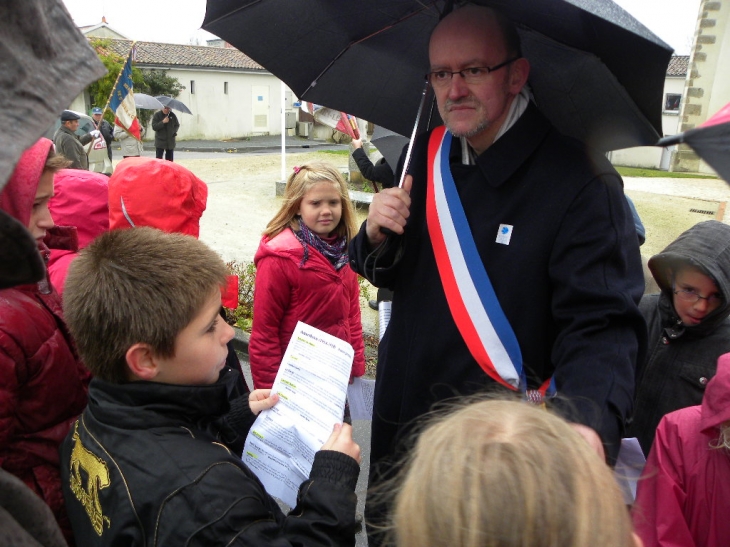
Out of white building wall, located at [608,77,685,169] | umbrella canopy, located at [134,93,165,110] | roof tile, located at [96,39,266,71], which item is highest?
roof tile, located at [96,39,266,71]

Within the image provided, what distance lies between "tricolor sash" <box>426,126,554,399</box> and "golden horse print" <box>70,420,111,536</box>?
3.36 ft

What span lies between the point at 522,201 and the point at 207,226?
935 centimetres

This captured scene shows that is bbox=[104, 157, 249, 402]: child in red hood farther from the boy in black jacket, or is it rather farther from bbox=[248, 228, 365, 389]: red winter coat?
the boy in black jacket

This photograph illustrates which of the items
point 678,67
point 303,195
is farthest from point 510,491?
point 678,67

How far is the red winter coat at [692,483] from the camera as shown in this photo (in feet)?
5.44

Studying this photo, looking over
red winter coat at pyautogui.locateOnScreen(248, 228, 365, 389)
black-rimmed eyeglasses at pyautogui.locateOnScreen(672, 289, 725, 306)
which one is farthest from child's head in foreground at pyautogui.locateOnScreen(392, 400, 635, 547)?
red winter coat at pyautogui.locateOnScreen(248, 228, 365, 389)

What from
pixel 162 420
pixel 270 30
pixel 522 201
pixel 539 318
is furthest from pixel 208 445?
pixel 270 30

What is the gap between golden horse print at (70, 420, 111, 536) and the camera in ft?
4.45

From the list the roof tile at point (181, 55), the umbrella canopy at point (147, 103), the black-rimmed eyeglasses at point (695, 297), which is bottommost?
the umbrella canopy at point (147, 103)

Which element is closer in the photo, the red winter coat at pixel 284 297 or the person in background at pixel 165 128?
the red winter coat at pixel 284 297

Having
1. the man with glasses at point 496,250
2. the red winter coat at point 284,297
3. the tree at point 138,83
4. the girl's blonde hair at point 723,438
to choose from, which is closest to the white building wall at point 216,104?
the tree at point 138,83

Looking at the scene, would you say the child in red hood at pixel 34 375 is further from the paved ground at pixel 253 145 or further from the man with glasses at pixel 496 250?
the paved ground at pixel 253 145

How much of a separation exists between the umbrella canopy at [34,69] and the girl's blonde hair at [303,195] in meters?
2.64

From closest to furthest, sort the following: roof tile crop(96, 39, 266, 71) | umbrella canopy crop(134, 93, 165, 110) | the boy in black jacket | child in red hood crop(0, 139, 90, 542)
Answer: the boy in black jacket, child in red hood crop(0, 139, 90, 542), umbrella canopy crop(134, 93, 165, 110), roof tile crop(96, 39, 266, 71)
